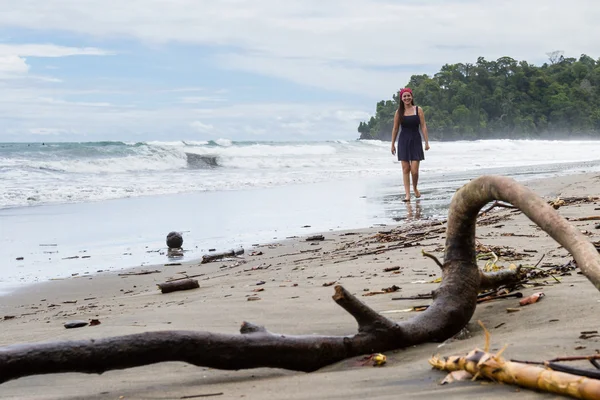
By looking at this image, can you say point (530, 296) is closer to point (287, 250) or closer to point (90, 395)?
point (90, 395)

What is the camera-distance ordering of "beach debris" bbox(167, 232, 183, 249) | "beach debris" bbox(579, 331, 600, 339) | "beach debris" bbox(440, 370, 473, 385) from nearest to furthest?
"beach debris" bbox(440, 370, 473, 385), "beach debris" bbox(579, 331, 600, 339), "beach debris" bbox(167, 232, 183, 249)

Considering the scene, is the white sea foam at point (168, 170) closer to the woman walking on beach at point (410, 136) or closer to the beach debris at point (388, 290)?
the woman walking on beach at point (410, 136)

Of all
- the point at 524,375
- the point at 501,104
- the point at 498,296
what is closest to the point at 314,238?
the point at 498,296

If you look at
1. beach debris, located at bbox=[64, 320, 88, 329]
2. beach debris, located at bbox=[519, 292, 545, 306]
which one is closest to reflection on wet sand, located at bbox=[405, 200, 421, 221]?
beach debris, located at bbox=[64, 320, 88, 329]

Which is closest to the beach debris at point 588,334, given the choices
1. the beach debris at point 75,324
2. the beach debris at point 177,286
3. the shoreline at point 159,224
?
the beach debris at point 75,324

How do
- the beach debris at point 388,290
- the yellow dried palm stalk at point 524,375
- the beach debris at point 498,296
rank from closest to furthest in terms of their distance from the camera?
the yellow dried palm stalk at point 524,375, the beach debris at point 498,296, the beach debris at point 388,290

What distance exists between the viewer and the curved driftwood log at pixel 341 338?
77.8 inches

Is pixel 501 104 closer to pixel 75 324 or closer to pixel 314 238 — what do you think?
pixel 314 238

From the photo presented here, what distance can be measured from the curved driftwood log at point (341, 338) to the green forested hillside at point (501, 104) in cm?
8740

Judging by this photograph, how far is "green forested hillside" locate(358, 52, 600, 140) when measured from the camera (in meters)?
92.4

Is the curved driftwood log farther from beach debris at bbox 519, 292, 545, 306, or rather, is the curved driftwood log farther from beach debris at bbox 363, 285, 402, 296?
beach debris at bbox 363, 285, 402, 296

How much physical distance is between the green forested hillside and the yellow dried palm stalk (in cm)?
8816

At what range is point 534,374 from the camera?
67.0 inches

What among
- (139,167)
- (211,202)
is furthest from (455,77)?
(211,202)
